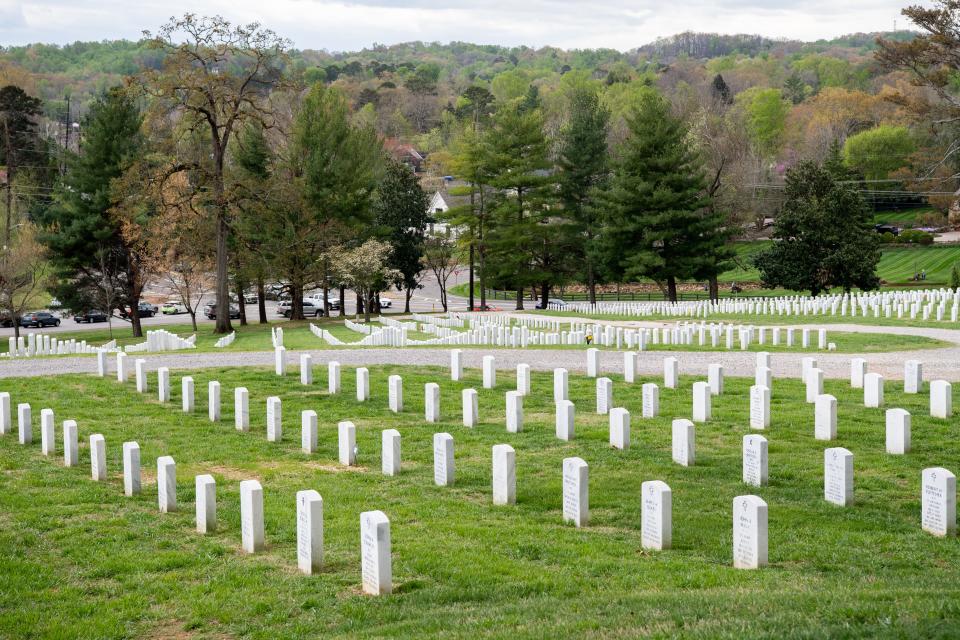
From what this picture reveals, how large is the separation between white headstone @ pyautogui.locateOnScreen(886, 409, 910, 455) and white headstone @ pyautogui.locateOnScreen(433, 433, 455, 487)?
5.63 m

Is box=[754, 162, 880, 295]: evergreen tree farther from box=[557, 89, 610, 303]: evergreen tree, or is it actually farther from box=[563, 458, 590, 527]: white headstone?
box=[563, 458, 590, 527]: white headstone

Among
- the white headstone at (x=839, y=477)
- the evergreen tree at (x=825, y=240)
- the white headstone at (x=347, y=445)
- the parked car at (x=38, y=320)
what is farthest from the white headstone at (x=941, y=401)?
the parked car at (x=38, y=320)

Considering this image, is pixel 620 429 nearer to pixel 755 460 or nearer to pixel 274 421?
pixel 755 460

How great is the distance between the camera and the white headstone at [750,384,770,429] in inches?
576

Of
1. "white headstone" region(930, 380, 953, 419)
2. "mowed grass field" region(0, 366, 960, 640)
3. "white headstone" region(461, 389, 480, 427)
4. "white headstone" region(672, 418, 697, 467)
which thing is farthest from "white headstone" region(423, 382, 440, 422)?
"white headstone" region(930, 380, 953, 419)

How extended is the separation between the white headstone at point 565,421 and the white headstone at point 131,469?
18.3ft

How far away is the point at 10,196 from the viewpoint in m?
59.4

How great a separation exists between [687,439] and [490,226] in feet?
154

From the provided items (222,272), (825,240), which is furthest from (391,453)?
(825,240)

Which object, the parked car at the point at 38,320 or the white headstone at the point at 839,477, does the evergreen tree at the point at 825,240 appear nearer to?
the white headstone at the point at 839,477

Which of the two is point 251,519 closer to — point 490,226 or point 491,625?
point 491,625

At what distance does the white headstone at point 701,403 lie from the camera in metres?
15.2

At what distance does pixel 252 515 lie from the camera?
9.49 meters

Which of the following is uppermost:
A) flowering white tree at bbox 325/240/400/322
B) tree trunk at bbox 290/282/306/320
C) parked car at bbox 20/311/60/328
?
flowering white tree at bbox 325/240/400/322
